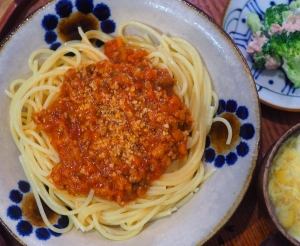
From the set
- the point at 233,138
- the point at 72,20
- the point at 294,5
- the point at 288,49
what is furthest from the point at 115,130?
the point at 294,5

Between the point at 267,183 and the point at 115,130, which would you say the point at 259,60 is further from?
the point at 115,130

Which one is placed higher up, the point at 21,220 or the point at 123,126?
the point at 123,126

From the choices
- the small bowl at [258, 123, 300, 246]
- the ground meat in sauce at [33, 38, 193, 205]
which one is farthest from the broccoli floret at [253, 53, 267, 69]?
the ground meat in sauce at [33, 38, 193, 205]

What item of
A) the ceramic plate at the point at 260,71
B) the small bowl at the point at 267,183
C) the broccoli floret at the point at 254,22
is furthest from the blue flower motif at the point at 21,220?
the broccoli floret at the point at 254,22

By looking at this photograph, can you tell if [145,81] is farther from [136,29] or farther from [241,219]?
[241,219]

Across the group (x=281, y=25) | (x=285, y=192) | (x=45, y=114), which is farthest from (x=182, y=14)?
(x=285, y=192)

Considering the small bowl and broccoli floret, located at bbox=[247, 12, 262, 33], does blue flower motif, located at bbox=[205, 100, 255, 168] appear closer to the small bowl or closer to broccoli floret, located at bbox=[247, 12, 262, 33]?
the small bowl
